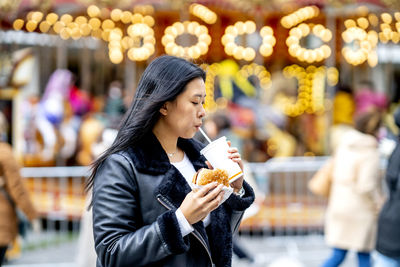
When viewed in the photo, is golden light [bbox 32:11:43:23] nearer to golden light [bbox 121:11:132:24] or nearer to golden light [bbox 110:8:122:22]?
golden light [bbox 110:8:122:22]

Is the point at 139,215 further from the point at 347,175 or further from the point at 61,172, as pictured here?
the point at 61,172

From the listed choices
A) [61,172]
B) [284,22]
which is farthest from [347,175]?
[284,22]

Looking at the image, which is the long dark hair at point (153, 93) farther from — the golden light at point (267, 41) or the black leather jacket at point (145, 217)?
the golden light at point (267, 41)

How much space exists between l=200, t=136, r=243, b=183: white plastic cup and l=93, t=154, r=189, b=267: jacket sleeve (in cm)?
28

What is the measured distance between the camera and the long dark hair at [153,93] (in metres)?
2.40

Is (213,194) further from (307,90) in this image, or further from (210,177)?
(307,90)

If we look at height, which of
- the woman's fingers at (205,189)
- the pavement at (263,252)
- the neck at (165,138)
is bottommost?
the pavement at (263,252)

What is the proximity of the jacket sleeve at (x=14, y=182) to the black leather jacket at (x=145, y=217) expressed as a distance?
300 cm

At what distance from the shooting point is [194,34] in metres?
12.2

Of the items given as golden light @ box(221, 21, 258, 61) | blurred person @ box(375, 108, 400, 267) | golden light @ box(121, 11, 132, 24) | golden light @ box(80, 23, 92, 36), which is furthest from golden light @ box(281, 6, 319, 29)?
blurred person @ box(375, 108, 400, 267)

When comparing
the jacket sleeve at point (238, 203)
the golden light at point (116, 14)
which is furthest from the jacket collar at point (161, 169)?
the golden light at point (116, 14)

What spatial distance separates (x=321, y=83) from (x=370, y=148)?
7.91m

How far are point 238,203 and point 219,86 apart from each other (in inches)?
365

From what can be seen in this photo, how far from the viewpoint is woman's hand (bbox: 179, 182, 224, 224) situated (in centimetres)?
223
